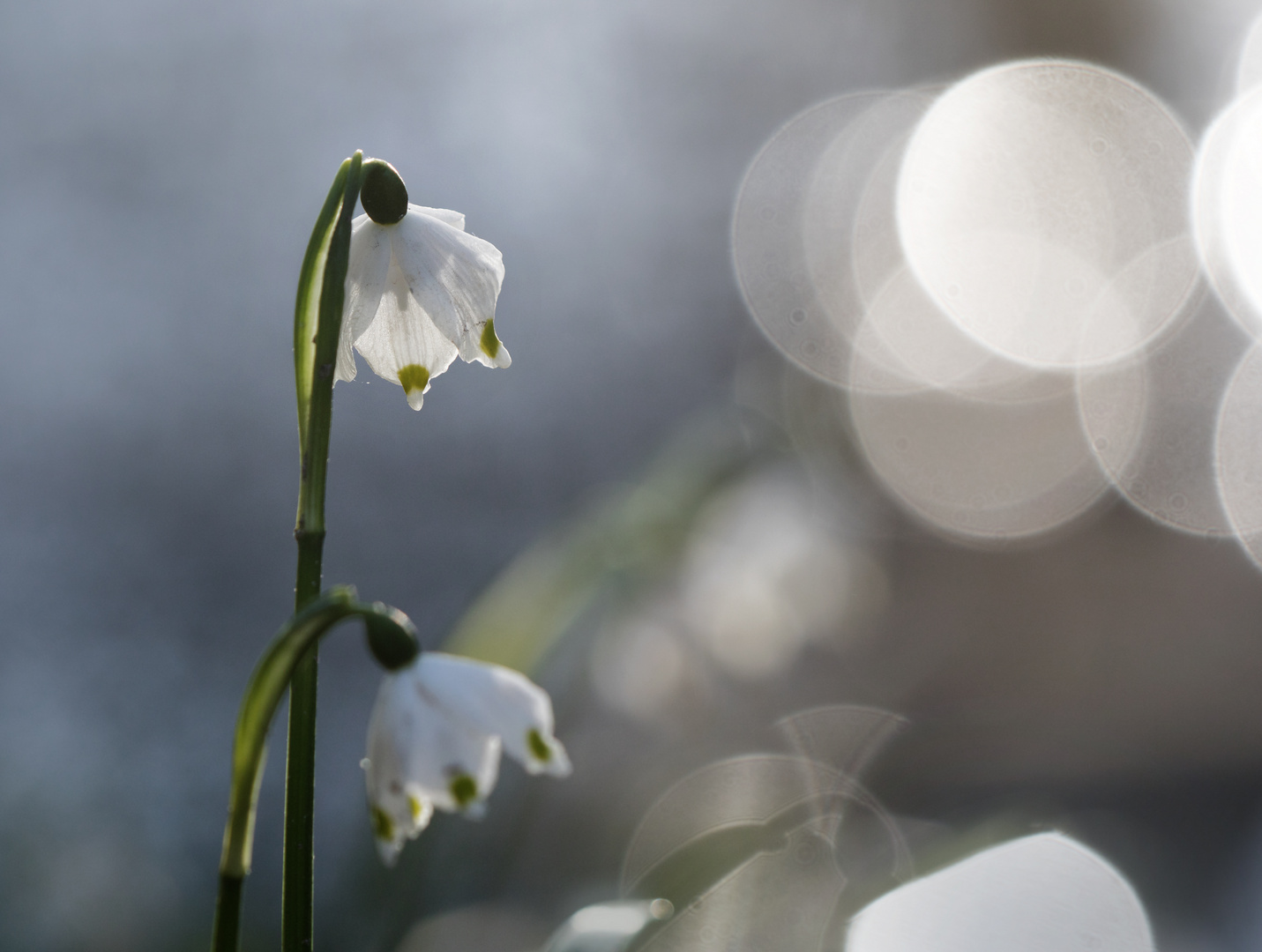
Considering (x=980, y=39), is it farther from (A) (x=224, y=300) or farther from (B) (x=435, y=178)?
(A) (x=224, y=300)

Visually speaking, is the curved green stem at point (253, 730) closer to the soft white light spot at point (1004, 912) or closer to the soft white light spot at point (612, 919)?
the soft white light spot at point (612, 919)

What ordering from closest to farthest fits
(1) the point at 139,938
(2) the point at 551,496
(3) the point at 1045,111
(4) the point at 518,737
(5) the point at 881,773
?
(4) the point at 518,737
(1) the point at 139,938
(5) the point at 881,773
(2) the point at 551,496
(3) the point at 1045,111

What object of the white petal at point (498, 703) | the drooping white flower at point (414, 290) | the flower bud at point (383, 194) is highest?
the flower bud at point (383, 194)

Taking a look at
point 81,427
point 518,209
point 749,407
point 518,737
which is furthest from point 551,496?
point 518,737

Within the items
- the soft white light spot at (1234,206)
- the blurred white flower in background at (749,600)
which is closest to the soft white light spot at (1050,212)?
the soft white light spot at (1234,206)

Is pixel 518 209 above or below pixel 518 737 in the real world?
above

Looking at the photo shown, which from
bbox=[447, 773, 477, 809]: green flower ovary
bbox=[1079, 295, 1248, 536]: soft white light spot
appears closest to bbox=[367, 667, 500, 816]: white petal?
bbox=[447, 773, 477, 809]: green flower ovary

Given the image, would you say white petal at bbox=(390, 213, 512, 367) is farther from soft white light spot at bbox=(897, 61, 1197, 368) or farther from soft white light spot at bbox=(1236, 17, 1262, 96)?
soft white light spot at bbox=(1236, 17, 1262, 96)
